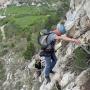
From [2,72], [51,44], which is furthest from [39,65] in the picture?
[2,72]

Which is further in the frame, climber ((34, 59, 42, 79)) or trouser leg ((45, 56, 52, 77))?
climber ((34, 59, 42, 79))

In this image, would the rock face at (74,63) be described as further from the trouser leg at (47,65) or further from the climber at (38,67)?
the trouser leg at (47,65)

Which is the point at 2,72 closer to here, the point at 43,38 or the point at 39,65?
the point at 39,65

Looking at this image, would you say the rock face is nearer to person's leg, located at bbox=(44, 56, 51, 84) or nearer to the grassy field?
person's leg, located at bbox=(44, 56, 51, 84)

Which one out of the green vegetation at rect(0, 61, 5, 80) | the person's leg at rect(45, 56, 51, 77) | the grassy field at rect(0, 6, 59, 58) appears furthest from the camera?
the grassy field at rect(0, 6, 59, 58)

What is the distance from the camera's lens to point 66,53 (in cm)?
1981

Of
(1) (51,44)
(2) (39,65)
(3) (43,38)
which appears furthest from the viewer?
(2) (39,65)

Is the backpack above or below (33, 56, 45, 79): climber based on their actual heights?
above

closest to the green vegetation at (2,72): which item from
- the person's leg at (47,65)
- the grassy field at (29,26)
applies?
the grassy field at (29,26)

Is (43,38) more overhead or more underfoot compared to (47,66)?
more overhead

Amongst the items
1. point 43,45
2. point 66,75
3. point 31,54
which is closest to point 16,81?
point 31,54

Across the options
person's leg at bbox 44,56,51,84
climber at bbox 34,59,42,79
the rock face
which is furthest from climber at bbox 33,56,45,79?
person's leg at bbox 44,56,51,84

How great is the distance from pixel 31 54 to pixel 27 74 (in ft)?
16.3

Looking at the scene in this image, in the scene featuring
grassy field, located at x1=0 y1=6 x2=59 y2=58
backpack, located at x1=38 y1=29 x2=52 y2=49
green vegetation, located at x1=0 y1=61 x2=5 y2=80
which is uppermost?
backpack, located at x1=38 y1=29 x2=52 y2=49
